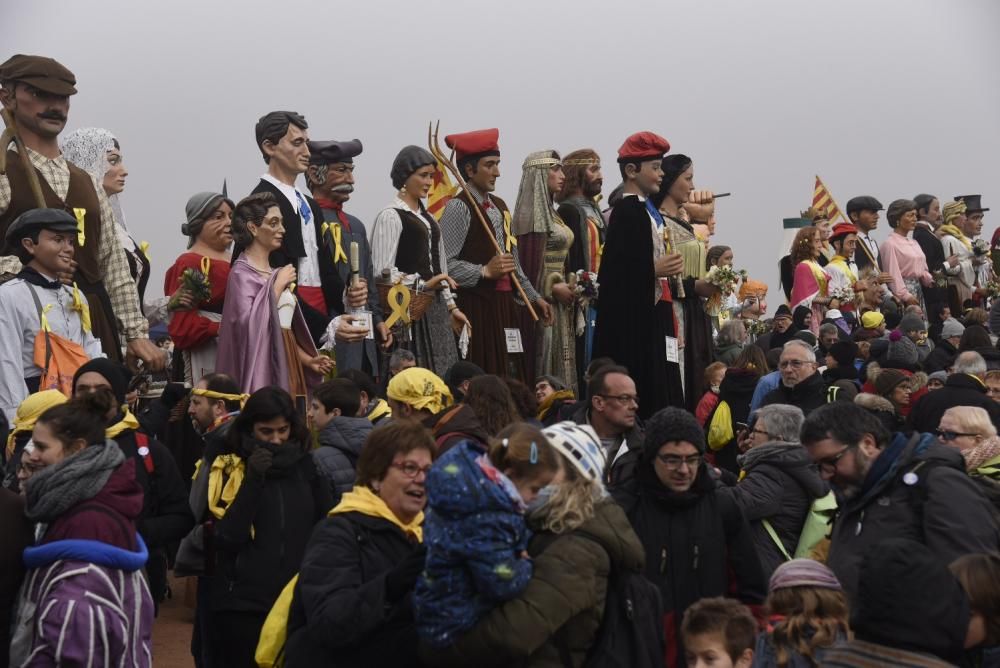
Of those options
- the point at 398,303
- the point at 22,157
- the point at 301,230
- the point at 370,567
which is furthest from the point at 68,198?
the point at 370,567

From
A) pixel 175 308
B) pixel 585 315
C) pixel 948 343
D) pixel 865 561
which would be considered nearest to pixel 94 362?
pixel 175 308

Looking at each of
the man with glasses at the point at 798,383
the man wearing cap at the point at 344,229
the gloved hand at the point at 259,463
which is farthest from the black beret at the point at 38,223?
the man with glasses at the point at 798,383

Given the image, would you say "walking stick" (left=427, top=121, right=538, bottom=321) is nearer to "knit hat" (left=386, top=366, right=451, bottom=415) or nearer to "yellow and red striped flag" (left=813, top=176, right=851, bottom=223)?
"knit hat" (left=386, top=366, right=451, bottom=415)

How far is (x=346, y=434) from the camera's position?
6898mm

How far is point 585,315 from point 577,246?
694 millimetres

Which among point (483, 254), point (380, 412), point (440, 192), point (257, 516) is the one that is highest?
point (440, 192)

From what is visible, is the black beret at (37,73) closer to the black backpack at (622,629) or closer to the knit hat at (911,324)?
the black backpack at (622,629)

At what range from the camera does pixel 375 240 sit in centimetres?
1074

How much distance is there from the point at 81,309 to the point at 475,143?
14.0 feet


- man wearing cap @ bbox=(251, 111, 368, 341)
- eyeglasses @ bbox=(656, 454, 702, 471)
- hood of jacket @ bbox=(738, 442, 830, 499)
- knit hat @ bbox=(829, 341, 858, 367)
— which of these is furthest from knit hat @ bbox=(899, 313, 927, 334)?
eyeglasses @ bbox=(656, 454, 702, 471)

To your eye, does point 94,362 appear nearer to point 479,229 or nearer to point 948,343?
point 479,229

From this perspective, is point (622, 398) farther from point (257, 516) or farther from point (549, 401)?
point (257, 516)

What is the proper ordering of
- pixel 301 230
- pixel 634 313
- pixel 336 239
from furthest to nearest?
pixel 634 313 → pixel 336 239 → pixel 301 230

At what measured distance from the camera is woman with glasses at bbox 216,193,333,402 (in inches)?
342
